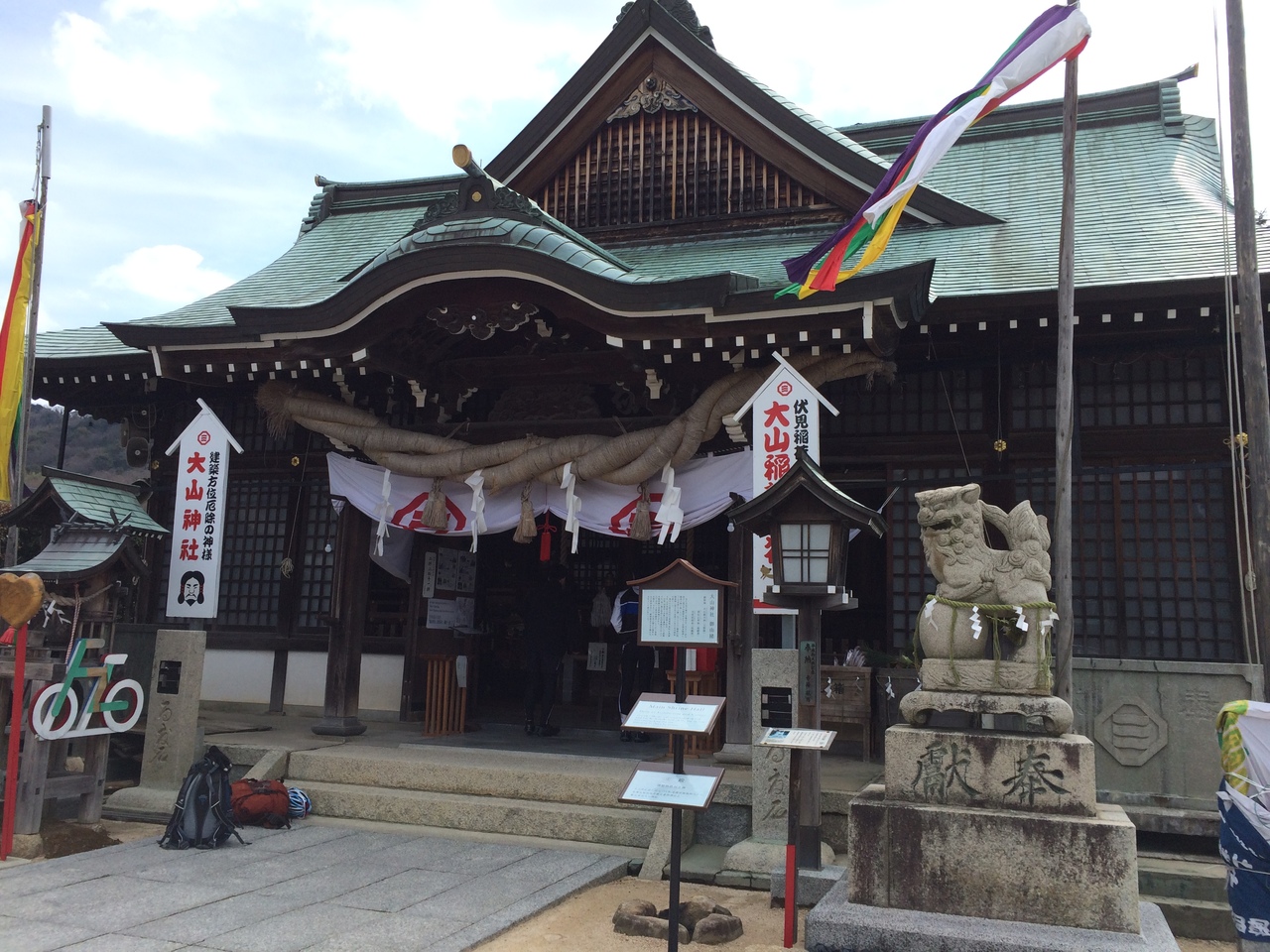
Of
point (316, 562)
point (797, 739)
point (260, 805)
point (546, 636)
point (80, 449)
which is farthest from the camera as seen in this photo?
point (80, 449)

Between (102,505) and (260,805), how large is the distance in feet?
9.37

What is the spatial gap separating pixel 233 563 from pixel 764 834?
24.6 feet

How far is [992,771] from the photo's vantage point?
4.75m

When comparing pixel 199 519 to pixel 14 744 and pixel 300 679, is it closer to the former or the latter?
pixel 300 679

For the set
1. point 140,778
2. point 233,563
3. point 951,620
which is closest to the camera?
point 951,620

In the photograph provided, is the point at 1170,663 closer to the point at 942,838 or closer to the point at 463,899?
the point at 942,838

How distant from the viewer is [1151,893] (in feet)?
18.9

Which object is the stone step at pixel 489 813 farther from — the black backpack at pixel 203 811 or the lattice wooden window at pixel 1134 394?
the lattice wooden window at pixel 1134 394

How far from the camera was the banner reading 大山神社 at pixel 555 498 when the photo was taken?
8.38m

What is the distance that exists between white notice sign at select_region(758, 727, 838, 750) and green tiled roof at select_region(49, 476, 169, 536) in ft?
18.2

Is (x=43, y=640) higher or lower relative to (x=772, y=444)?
lower

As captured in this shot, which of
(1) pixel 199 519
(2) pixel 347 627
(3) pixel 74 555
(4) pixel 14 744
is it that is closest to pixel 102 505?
(3) pixel 74 555

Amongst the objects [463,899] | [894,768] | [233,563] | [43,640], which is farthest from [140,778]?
[894,768]

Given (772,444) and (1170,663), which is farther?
(772,444)
